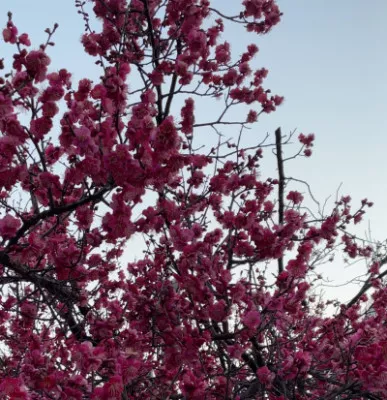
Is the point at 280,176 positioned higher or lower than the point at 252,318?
higher

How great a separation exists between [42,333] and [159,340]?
3.00 meters

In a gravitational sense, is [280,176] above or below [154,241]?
above

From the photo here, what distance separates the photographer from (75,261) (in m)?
4.17

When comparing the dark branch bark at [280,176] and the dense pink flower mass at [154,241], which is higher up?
the dark branch bark at [280,176]

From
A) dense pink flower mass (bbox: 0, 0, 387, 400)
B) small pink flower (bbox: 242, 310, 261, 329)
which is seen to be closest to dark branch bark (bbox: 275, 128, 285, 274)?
dense pink flower mass (bbox: 0, 0, 387, 400)

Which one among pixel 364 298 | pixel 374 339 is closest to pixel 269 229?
pixel 374 339

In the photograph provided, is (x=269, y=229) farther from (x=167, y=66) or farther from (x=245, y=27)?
(x=245, y=27)

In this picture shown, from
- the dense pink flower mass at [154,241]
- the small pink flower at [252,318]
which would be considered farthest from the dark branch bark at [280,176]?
the small pink flower at [252,318]

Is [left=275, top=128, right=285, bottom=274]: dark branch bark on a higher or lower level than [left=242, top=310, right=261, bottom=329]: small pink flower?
higher

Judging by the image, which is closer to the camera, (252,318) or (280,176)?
(252,318)

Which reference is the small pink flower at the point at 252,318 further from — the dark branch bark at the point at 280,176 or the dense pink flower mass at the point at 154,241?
the dark branch bark at the point at 280,176

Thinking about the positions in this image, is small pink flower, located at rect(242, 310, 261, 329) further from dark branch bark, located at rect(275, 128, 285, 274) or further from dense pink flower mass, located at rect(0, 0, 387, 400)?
dark branch bark, located at rect(275, 128, 285, 274)

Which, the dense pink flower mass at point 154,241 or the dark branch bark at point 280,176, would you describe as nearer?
the dense pink flower mass at point 154,241

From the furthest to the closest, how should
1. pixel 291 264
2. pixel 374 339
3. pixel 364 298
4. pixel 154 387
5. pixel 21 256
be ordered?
pixel 364 298
pixel 154 387
pixel 374 339
pixel 291 264
pixel 21 256
